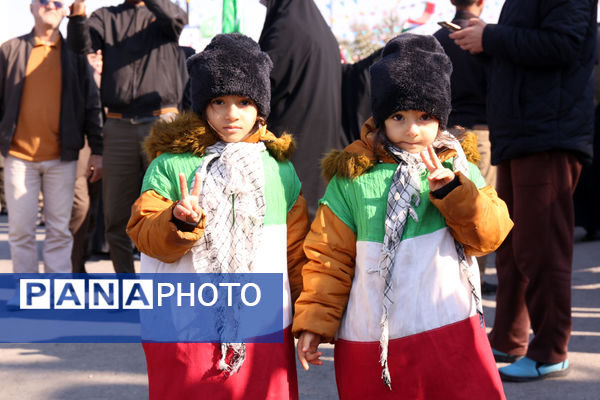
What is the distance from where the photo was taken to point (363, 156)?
2205 millimetres

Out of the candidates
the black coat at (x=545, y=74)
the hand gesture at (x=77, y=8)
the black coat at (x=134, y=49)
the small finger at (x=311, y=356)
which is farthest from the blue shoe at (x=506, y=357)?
the hand gesture at (x=77, y=8)

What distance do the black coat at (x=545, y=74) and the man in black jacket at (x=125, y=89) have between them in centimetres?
218

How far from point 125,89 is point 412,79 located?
2.80m

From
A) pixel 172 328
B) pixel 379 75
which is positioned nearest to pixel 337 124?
pixel 379 75

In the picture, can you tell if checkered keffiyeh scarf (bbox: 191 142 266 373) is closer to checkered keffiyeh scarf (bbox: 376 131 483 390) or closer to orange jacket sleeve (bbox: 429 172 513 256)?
checkered keffiyeh scarf (bbox: 376 131 483 390)

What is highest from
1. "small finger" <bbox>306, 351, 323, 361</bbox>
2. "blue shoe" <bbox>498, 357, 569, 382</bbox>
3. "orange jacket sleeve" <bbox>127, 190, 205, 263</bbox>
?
"orange jacket sleeve" <bbox>127, 190, 205, 263</bbox>

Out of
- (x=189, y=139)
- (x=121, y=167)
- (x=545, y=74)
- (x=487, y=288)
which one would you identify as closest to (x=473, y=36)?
(x=545, y=74)

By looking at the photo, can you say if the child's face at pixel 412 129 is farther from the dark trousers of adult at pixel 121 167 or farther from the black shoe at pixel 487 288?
the black shoe at pixel 487 288

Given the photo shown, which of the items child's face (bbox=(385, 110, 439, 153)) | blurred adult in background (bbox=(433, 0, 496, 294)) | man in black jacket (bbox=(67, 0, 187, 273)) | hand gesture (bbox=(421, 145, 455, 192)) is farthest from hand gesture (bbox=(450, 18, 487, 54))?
man in black jacket (bbox=(67, 0, 187, 273))

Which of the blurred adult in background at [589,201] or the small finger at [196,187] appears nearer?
the small finger at [196,187]

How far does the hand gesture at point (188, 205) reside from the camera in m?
2.01

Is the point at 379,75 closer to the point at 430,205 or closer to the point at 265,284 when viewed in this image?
the point at 430,205

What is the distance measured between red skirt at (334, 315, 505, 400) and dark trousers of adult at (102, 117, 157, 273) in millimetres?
2799

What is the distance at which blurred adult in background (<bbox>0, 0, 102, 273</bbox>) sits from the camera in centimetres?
487
